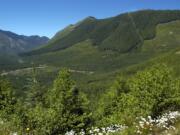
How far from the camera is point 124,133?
13.9 meters

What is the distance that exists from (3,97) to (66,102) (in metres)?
14.1

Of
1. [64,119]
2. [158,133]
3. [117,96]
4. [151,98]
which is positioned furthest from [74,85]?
[117,96]

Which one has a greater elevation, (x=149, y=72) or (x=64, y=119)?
(x=149, y=72)

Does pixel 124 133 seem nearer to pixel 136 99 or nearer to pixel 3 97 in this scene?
pixel 136 99

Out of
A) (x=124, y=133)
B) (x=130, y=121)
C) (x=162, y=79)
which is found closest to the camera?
(x=124, y=133)

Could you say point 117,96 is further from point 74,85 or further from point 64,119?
point 64,119

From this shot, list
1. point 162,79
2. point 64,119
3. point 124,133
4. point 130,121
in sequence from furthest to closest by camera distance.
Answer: point 162,79 < point 64,119 < point 130,121 < point 124,133

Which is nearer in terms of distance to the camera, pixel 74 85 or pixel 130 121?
pixel 130 121

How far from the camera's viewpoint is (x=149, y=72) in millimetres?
30328

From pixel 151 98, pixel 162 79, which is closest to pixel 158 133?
pixel 151 98

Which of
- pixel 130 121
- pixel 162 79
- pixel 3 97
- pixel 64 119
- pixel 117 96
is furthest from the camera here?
pixel 117 96

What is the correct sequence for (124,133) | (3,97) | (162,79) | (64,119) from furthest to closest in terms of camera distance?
(3,97) → (162,79) → (64,119) → (124,133)

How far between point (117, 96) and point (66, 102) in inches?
876

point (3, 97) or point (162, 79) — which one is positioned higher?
point (162, 79)
